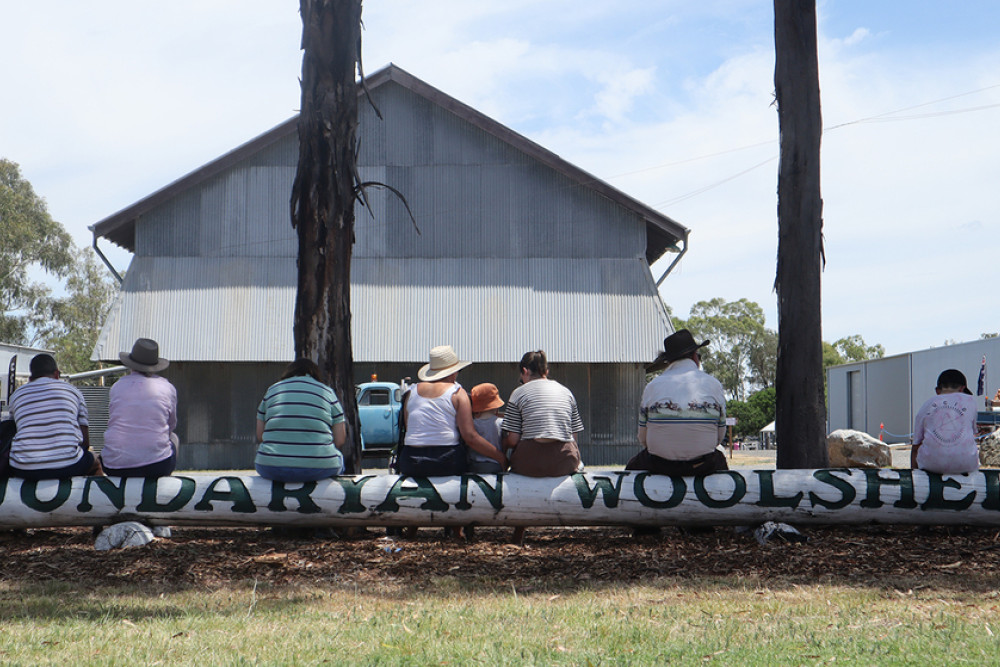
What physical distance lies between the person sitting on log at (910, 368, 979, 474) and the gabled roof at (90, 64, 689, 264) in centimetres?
1537

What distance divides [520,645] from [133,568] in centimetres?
344

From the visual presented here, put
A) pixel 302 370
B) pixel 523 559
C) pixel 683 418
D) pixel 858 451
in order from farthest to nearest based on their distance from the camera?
pixel 858 451 → pixel 302 370 → pixel 683 418 → pixel 523 559

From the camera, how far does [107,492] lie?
7285mm

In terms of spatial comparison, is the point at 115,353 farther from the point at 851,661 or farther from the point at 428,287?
the point at 851,661

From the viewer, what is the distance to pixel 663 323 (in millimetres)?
22375

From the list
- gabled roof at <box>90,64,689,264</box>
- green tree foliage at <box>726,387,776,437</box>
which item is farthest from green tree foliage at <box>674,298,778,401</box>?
gabled roof at <box>90,64,689,264</box>

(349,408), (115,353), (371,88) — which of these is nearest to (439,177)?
(371,88)

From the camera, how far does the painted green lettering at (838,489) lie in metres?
7.27

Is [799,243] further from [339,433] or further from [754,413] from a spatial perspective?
[754,413]

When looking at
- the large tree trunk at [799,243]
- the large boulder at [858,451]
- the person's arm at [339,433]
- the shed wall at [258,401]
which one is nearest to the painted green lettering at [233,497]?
the person's arm at [339,433]

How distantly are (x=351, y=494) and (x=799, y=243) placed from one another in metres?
4.69

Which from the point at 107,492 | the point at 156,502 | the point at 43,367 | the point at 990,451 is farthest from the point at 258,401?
the point at 990,451

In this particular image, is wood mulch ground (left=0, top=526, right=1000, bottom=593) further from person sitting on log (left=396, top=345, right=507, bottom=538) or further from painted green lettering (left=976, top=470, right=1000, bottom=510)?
person sitting on log (left=396, top=345, right=507, bottom=538)

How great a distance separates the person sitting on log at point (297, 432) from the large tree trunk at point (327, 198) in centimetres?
91
